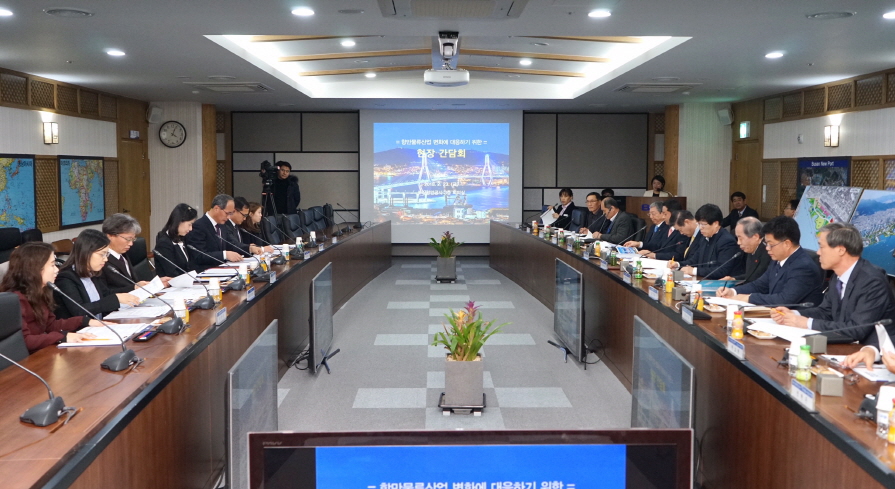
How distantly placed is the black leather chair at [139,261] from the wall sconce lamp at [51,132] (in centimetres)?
367

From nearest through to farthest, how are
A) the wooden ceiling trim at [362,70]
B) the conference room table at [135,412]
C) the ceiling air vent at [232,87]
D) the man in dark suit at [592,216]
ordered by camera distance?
the conference room table at [135,412]
the ceiling air vent at [232,87]
the man in dark suit at [592,216]
the wooden ceiling trim at [362,70]

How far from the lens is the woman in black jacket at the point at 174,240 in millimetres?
5438

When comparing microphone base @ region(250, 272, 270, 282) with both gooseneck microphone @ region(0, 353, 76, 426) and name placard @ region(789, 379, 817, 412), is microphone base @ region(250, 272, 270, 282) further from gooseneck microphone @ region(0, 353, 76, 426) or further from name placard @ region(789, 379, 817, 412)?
name placard @ region(789, 379, 817, 412)

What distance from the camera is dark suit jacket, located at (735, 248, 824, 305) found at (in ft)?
13.5

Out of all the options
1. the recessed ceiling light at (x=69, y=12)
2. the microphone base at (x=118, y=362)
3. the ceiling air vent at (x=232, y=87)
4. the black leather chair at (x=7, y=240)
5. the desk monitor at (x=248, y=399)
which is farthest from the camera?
the ceiling air vent at (x=232, y=87)

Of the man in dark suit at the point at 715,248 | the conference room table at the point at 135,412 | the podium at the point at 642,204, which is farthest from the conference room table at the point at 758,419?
the podium at the point at 642,204

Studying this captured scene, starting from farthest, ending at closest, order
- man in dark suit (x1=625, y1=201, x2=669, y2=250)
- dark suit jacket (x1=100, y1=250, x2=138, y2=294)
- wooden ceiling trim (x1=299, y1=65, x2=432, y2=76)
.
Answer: wooden ceiling trim (x1=299, y1=65, x2=432, y2=76) → man in dark suit (x1=625, y1=201, x2=669, y2=250) → dark suit jacket (x1=100, y1=250, x2=138, y2=294)

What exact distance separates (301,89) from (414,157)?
338cm

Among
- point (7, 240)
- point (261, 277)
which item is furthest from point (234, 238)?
point (7, 240)

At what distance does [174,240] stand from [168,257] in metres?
0.13

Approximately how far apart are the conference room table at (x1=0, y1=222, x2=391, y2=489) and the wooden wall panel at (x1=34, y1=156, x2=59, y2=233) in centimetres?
503

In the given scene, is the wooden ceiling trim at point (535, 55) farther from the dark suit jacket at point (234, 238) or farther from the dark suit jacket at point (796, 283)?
the dark suit jacket at point (796, 283)

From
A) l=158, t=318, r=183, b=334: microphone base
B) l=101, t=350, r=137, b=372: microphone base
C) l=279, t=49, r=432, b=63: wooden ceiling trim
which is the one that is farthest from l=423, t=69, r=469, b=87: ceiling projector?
l=101, t=350, r=137, b=372: microphone base

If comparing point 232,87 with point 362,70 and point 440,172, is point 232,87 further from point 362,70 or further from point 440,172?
point 440,172
